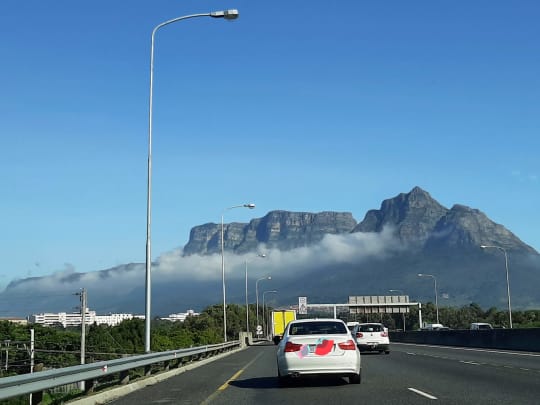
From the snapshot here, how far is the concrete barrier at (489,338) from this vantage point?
125ft

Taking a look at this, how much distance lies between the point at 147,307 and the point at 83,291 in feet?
18.2

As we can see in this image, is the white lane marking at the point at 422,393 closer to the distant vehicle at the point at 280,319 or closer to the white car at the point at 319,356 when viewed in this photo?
the white car at the point at 319,356

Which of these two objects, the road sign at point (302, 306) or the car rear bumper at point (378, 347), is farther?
the road sign at point (302, 306)

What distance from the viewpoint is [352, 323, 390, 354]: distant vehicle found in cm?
3791

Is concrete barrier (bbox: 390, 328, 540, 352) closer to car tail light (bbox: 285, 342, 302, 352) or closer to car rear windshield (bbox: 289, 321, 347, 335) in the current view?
car rear windshield (bbox: 289, 321, 347, 335)

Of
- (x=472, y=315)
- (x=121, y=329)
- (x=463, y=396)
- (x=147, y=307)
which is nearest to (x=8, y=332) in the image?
(x=121, y=329)

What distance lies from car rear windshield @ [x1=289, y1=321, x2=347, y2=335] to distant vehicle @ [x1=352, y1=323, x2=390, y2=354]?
1981 centimetres

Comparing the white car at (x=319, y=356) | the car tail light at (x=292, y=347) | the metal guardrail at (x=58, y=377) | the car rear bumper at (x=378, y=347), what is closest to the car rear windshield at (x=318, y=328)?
the white car at (x=319, y=356)

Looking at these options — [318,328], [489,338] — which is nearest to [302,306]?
[489,338]

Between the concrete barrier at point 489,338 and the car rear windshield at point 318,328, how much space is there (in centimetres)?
2254

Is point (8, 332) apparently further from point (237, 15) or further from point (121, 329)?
point (237, 15)

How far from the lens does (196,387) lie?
18.6 meters

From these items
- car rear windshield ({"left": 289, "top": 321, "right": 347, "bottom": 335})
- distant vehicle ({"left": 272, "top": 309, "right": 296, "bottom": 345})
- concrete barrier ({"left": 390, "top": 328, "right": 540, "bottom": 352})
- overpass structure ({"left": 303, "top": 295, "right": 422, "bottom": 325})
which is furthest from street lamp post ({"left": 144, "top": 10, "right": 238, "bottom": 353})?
overpass structure ({"left": 303, "top": 295, "right": 422, "bottom": 325})

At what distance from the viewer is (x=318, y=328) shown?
18.1 meters
